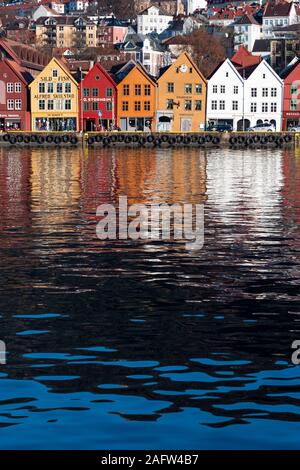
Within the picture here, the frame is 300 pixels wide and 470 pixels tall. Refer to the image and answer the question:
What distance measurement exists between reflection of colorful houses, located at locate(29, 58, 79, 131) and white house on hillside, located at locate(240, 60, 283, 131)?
2290 centimetres

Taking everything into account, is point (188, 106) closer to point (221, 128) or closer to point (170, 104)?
point (170, 104)

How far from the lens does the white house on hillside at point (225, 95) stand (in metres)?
124

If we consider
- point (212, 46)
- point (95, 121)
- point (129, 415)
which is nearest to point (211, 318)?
point (129, 415)

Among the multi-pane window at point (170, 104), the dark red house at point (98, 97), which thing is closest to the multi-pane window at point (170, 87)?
the multi-pane window at point (170, 104)

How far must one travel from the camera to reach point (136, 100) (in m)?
122

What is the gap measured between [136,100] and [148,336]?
353 feet

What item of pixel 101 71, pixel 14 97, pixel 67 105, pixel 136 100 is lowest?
pixel 67 105

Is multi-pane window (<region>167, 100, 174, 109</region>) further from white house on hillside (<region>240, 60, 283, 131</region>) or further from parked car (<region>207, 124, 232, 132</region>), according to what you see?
white house on hillside (<region>240, 60, 283, 131</region>)

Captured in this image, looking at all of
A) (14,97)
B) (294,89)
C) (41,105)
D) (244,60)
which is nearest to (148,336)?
(41,105)

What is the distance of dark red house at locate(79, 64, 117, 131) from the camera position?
4803 inches

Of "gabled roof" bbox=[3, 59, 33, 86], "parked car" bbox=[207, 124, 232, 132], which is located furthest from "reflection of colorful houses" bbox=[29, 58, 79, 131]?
"parked car" bbox=[207, 124, 232, 132]

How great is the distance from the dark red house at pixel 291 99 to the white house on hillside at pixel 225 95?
5.97 m

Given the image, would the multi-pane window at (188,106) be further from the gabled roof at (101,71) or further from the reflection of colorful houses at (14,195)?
the reflection of colorful houses at (14,195)

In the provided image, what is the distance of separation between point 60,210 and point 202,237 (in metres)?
9.82
